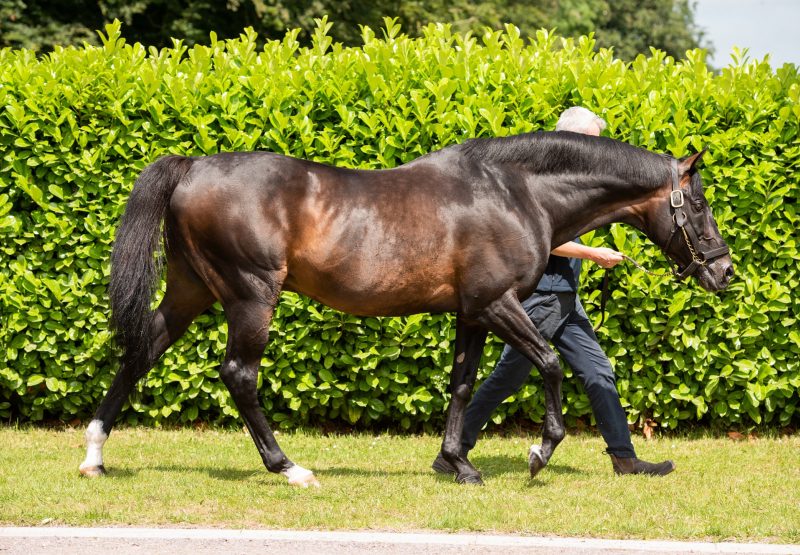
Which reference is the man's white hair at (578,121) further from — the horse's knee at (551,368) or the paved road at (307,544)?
the paved road at (307,544)

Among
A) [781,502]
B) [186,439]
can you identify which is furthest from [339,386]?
[781,502]

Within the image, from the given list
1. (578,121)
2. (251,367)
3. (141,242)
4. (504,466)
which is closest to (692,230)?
(578,121)

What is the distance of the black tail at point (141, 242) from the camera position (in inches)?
222

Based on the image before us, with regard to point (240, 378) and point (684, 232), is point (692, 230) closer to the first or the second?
point (684, 232)

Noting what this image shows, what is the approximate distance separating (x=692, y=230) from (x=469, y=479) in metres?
1.91

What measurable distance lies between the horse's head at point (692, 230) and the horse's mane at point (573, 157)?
110 mm

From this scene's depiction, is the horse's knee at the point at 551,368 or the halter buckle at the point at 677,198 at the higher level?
the halter buckle at the point at 677,198

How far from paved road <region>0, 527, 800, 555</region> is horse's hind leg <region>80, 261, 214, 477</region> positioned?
134cm

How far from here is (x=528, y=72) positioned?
24.1ft

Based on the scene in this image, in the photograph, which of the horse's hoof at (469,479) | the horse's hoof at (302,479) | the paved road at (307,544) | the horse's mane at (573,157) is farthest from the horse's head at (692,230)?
the horse's hoof at (302,479)

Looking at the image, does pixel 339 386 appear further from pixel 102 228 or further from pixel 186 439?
pixel 102 228

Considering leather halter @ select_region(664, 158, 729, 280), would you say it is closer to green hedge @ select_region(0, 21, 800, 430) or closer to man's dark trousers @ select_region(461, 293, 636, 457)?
man's dark trousers @ select_region(461, 293, 636, 457)

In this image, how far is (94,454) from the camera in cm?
589

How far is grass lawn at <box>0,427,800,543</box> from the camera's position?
479cm
